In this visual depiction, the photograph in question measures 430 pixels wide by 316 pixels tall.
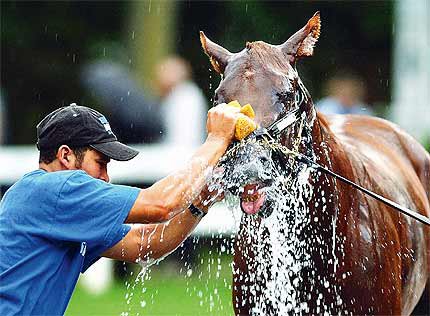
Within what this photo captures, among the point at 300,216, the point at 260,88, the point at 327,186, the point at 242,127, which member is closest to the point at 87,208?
the point at 242,127

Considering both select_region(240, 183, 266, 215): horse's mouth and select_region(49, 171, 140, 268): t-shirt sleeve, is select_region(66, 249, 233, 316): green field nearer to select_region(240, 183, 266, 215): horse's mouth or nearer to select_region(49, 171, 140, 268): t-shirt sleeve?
select_region(240, 183, 266, 215): horse's mouth

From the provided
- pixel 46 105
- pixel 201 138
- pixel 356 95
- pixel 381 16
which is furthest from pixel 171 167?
pixel 381 16

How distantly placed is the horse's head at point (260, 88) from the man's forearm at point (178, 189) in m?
0.17

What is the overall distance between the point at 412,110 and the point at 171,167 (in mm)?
3098

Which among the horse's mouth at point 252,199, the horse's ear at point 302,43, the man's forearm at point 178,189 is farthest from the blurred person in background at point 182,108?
the man's forearm at point 178,189

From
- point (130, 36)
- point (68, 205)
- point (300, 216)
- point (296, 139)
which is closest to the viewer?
point (68, 205)

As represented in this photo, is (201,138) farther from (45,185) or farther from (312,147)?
(45,185)

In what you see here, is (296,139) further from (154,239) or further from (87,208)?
(87,208)

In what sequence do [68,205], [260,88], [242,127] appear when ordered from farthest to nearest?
[260,88] → [242,127] → [68,205]

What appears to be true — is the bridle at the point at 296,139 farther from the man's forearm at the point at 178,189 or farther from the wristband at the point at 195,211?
the wristband at the point at 195,211

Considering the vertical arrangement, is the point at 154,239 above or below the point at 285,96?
below

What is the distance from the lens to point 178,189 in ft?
14.8

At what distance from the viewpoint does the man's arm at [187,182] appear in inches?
176

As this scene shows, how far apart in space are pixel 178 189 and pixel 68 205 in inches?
18.1
